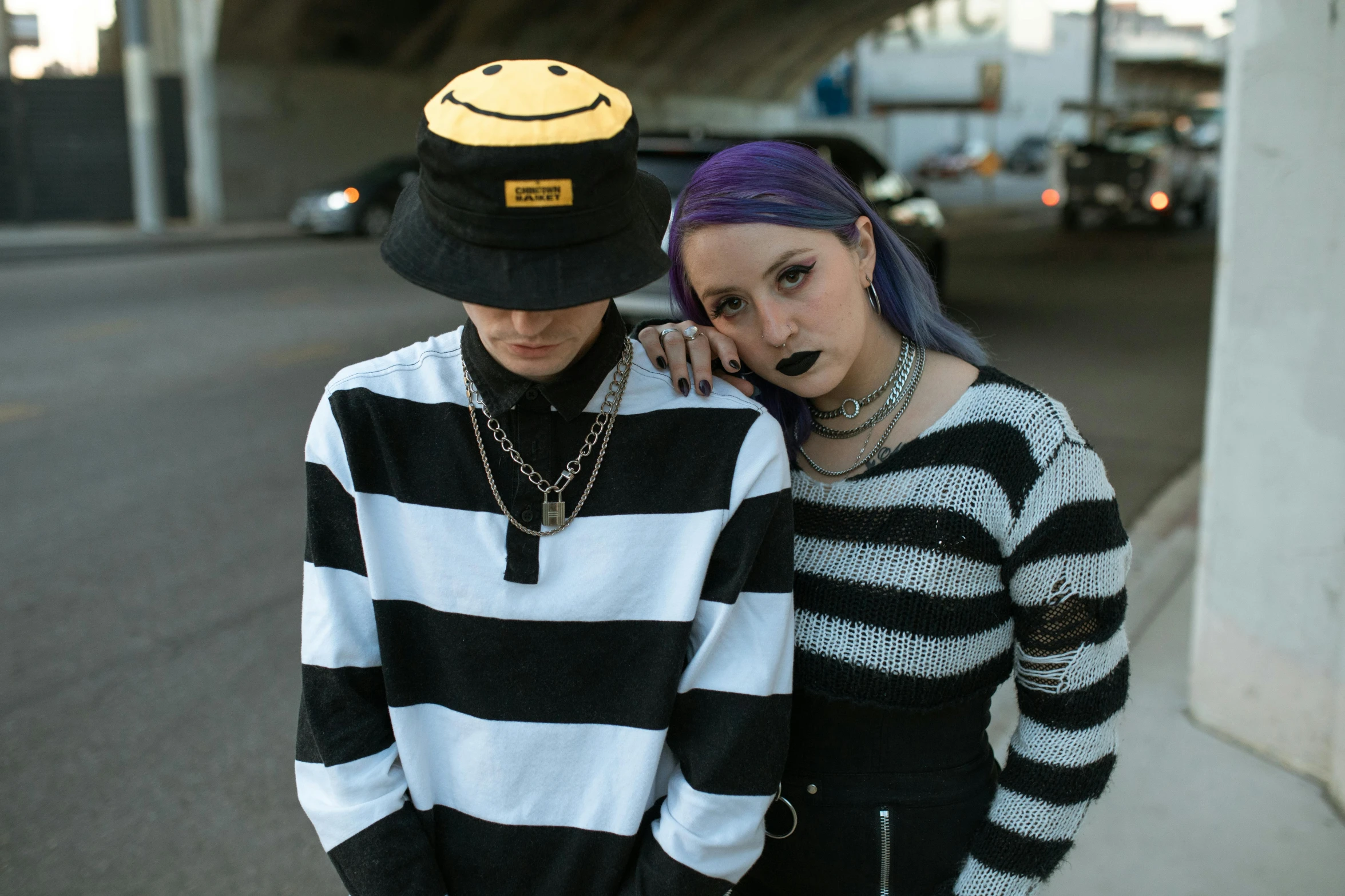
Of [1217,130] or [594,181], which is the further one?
[1217,130]

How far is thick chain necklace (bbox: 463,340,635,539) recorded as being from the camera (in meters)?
1.34

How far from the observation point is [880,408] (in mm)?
1674

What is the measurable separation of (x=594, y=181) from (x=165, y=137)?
24398 mm

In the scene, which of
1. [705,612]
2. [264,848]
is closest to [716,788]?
[705,612]

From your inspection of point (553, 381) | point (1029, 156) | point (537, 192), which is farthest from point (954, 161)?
point (537, 192)

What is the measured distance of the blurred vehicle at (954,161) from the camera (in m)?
42.2

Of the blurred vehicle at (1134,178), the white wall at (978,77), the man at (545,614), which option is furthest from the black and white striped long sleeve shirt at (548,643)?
the white wall at (978,77)

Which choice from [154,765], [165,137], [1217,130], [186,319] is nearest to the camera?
[154,765]

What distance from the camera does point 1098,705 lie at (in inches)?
62.4

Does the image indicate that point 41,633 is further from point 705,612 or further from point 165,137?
point 165,137

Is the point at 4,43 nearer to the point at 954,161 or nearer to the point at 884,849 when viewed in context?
the point at 884,849

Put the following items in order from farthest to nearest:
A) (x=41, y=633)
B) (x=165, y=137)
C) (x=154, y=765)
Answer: (x=165, y=137) → (x=41, y=633) → (x=154, y=765)

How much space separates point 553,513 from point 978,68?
53.5 meters

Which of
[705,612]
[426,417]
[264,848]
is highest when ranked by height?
[426,417]
